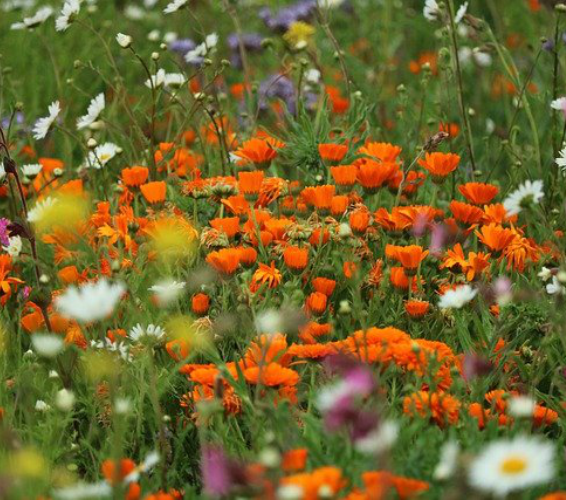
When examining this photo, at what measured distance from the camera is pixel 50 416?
6.72 feet

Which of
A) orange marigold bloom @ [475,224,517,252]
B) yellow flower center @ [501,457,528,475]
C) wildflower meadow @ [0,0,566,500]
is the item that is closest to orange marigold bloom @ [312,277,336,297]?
wildflower meadow @ [0,0,566,500]

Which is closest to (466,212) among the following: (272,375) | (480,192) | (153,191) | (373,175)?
(480,192)

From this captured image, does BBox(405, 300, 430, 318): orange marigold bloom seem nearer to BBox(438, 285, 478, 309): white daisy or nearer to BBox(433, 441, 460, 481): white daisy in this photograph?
BBox(438, 285, 478, 309): white daisy

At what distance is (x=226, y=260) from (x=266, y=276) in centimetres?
13

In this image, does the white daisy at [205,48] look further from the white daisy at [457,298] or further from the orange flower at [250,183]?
the white daisy at [457,298]

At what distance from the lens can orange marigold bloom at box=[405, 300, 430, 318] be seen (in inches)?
89.1

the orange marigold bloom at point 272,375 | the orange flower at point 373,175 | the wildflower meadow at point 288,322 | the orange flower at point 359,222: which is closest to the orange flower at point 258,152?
the wildflower meadow at point 288,322

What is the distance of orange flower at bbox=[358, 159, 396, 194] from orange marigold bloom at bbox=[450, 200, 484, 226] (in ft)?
0.58

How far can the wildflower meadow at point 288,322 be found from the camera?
1.64 metres

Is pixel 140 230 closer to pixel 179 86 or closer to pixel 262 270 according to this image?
pixel 262 270

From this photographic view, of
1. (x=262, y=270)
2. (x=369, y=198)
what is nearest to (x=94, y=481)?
(x=262, y=270)

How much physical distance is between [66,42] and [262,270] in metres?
2.52

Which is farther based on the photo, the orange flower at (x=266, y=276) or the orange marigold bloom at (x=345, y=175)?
the orange marigold bloom at (x=345, y=175)

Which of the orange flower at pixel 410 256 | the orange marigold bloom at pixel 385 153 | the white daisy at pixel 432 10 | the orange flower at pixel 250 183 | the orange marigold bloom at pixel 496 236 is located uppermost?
the white daisy at pixel 432 10
